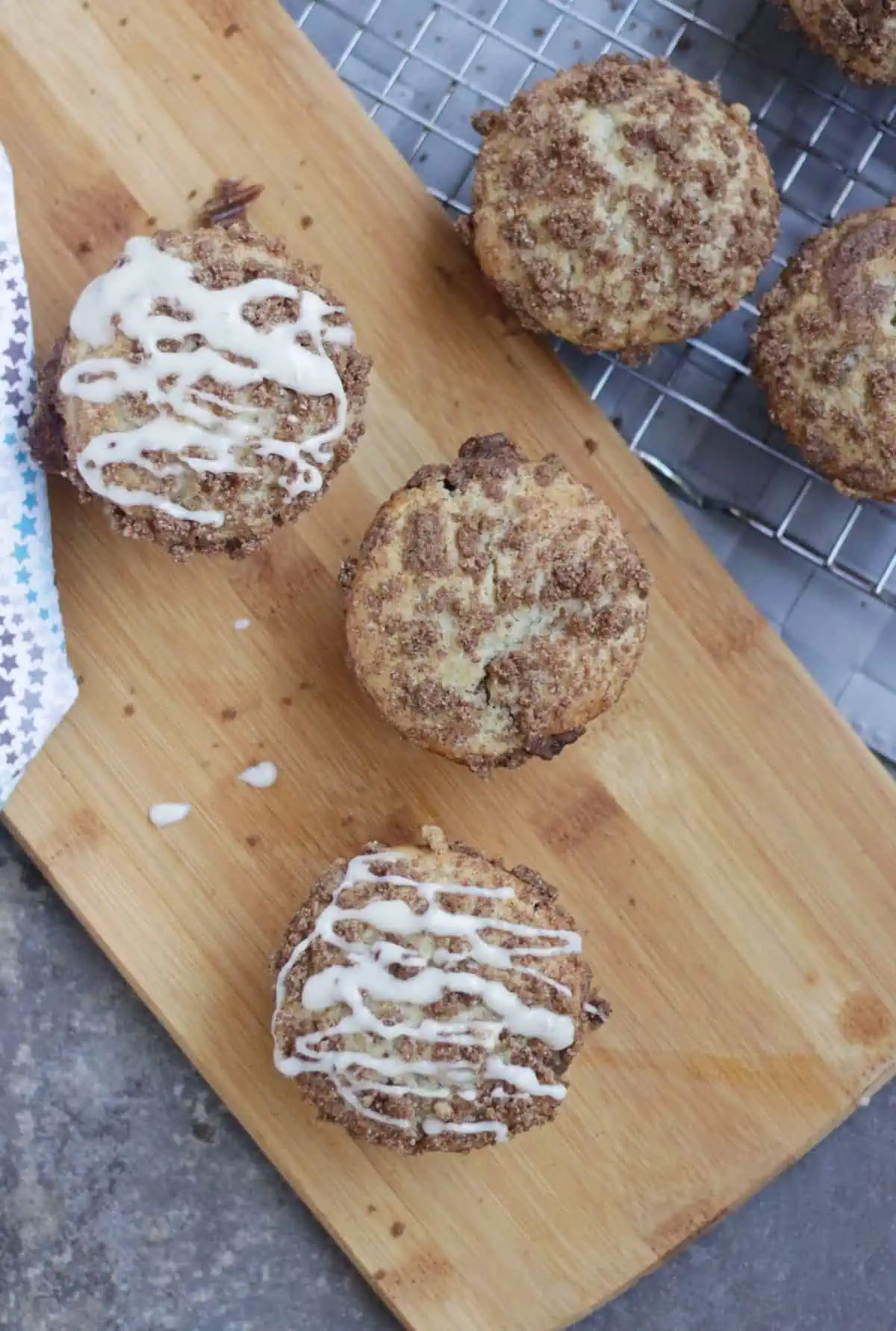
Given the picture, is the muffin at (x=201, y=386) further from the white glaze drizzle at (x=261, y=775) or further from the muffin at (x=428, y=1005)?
the muffin at (x=428, y=1005)

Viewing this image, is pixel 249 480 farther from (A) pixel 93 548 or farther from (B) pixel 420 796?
(B) pixel 420 796

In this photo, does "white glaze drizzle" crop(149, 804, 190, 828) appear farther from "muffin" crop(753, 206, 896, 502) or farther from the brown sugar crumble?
"muffin" crop(753, 206, 896, 502)

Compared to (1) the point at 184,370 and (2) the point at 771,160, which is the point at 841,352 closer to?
(2) the point at 771,160

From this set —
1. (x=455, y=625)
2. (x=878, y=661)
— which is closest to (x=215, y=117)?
(x=455, y=625)

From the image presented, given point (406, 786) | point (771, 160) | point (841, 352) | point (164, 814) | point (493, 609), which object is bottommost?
point (164, 814)

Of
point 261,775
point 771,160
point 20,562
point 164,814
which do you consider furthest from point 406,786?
point 771,160
